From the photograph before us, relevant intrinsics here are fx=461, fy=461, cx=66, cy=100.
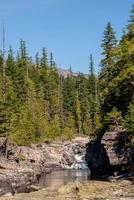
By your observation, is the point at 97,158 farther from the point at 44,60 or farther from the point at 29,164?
the point at 44,60

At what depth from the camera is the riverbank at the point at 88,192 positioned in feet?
118

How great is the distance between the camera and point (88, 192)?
3825 centimetres

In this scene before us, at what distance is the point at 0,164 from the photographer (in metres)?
52.7

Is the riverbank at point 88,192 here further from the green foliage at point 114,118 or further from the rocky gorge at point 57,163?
the green foliage at point 114,118

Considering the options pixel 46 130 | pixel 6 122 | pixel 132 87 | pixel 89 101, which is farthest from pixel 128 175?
pixel 89 101

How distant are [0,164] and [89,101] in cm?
7162

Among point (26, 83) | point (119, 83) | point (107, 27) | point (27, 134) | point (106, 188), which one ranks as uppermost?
point (107, 27)

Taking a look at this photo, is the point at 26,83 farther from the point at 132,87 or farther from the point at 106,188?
the point at 106,188

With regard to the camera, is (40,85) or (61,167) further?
(40,85)

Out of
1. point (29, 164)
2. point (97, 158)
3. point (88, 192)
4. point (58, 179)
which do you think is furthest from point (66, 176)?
point (88, 192)

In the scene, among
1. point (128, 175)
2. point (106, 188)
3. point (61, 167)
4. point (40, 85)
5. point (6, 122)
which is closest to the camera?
point (106, 188)

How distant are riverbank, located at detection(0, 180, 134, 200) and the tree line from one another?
717 centimetres

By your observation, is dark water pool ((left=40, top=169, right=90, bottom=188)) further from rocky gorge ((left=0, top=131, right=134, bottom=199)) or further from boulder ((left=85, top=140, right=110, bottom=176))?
boulder ((left=85, top=140, right=110, bottom=176))

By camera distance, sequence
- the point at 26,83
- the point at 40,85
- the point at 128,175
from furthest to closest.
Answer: the point at 40,85 < the point at 26,83 < the point at 128,175
